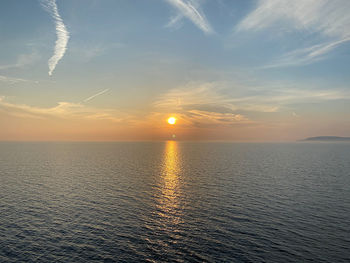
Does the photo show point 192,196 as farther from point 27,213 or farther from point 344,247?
point 27,213

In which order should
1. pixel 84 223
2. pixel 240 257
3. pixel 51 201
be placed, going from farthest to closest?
pixel 51 201
pixel 84 223
pixel 240 257

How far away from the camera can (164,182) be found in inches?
3445

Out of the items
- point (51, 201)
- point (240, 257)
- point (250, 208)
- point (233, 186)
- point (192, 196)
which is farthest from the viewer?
point (233, 186)

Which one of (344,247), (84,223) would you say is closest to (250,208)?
(344,247)

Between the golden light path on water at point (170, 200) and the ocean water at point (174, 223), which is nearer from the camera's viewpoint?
the ocean water at point (174, 223)

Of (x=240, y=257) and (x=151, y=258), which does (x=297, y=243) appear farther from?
(x=151, y=258)

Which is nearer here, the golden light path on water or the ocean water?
the ocean water

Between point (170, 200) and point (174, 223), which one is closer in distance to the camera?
point (174, 223)

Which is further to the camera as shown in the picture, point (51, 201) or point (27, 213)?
point (51, 201)

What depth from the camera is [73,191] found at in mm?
70938

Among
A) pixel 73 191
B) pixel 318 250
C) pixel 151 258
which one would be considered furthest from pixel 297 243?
pixel 73 191

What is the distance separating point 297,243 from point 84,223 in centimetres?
4110

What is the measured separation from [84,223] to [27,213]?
52.7 ft

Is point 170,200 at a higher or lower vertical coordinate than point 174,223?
higher
